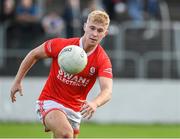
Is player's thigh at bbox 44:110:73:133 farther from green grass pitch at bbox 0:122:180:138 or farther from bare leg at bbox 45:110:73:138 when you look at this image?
green grass pitch at bbox 0:122:180:138

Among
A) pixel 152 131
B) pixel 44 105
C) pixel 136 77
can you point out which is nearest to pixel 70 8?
pixel 136 77

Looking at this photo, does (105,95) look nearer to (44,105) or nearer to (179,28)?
(44,105)

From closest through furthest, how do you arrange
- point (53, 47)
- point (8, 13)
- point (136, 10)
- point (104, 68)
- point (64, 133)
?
point (64, 133), point (104, 68), point (53, 47), point (8, 13), point (136, 10)

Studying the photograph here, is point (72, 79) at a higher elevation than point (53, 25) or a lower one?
lower

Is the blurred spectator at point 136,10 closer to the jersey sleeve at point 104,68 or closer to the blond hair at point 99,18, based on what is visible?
the jersey sleeve at point 104,68

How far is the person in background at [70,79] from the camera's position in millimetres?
11430

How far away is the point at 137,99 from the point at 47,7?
3.89 meters

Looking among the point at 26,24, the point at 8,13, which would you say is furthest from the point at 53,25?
the point at 8,13

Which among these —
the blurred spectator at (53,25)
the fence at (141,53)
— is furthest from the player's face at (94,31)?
the fence at (141,53)

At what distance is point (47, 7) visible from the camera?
23.4 meters

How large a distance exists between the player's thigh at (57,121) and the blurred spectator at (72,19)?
9210mm

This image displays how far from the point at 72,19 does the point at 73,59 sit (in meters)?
10.1

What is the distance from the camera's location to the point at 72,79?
11727mm

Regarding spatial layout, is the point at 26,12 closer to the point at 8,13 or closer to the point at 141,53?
the point at 8,13
